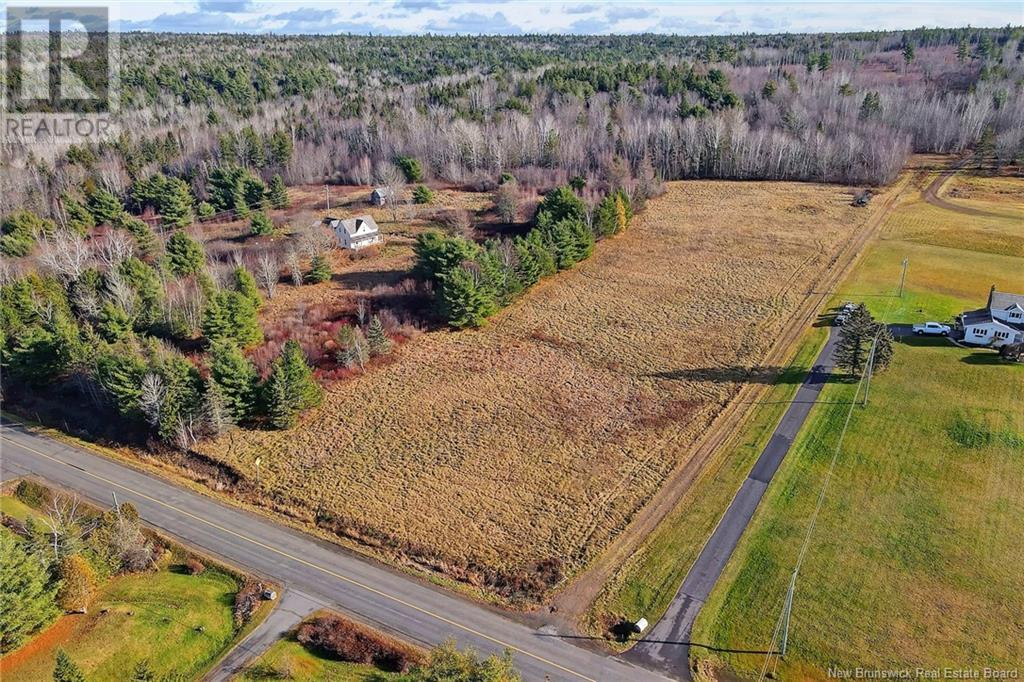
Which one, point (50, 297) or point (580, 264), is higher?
point (580, 264)

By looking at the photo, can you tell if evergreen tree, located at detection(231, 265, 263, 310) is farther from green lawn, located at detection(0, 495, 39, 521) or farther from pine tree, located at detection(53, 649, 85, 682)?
pine tree, located at detection(53, 649, 85, 682)

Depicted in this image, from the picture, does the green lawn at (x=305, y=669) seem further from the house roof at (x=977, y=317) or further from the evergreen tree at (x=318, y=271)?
the house roof at (x=977, y=317)

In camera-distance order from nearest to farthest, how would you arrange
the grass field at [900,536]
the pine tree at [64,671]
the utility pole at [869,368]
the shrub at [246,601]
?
1. the pine tree at [64,671]
2. the grass field at [900,536]
3. the shrub at [246,601]
4. the utility pole at [869,368]

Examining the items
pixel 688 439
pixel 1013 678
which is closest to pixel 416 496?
pixel 688 439

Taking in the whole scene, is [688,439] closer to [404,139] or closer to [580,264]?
[580,264]

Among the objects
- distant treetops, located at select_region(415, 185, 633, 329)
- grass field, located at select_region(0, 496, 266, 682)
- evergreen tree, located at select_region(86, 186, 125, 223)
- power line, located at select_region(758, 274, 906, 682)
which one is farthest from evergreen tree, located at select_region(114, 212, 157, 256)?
power line, located at select_region(758, 274, 906, 682)

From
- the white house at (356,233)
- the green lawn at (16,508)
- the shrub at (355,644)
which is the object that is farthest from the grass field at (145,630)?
the white house at (356,233)

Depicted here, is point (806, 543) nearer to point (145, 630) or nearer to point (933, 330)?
point (933, 330)
